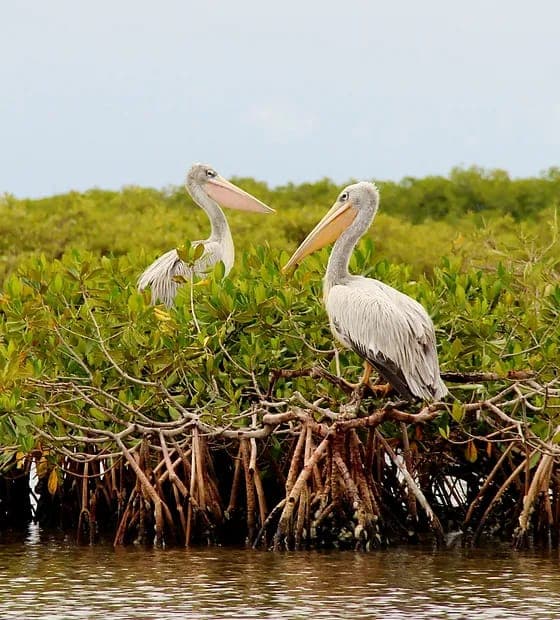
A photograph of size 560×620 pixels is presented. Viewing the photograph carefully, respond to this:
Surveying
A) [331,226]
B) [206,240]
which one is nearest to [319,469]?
[331,226]

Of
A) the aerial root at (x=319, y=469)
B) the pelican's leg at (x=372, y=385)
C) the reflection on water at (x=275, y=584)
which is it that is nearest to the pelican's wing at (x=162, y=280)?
the aerial root at (x=319, y=469)

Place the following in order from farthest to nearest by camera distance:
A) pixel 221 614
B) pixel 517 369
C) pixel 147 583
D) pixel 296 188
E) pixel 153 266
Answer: pixel 296 188, pixel 153 266, pixel 517 369, pixel 147 583, pixel 221 614

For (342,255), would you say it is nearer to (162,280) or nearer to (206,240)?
(162,280)

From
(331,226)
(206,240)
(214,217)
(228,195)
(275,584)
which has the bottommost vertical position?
(275,584)

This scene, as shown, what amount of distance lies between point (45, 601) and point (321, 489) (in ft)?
7.76

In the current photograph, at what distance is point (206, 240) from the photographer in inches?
567

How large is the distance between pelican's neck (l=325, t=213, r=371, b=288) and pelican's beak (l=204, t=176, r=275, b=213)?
14.0ft

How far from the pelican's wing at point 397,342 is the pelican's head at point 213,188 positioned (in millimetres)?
5117

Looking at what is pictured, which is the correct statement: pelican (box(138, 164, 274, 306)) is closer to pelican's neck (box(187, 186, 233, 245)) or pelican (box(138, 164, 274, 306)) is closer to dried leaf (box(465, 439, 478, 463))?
pelican's neck (box(187, 186, 233, 245))

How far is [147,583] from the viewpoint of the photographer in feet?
31.1

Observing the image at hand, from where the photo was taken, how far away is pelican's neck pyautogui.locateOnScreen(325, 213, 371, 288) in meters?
10.4

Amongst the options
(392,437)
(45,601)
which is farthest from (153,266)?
(45,601)

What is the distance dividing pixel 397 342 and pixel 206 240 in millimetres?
4901

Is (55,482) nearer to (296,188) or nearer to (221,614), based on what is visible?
(221,614)
